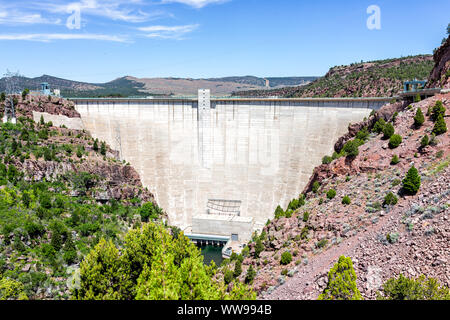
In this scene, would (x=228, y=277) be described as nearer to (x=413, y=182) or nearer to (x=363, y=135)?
(x=413, y=182)

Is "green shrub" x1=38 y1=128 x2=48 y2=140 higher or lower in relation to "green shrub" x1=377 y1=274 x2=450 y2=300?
higher

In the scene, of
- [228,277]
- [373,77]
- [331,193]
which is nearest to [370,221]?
[331,193]

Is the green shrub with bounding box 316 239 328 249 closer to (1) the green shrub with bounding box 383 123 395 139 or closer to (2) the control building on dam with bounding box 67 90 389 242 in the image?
(1) the green shrub with bounding box 383 123 395 139

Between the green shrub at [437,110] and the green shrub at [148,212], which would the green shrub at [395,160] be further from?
the green shrub at [148,212]

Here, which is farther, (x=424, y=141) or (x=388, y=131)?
(x=388, y=131)

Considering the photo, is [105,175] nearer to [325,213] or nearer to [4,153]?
[4,153]

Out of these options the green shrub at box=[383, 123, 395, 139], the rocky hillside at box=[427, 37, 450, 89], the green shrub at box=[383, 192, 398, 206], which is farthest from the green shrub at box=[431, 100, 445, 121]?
the green shrub at box=[383, 192, 398, 206]

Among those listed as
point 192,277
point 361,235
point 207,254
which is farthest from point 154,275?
point 207,254
